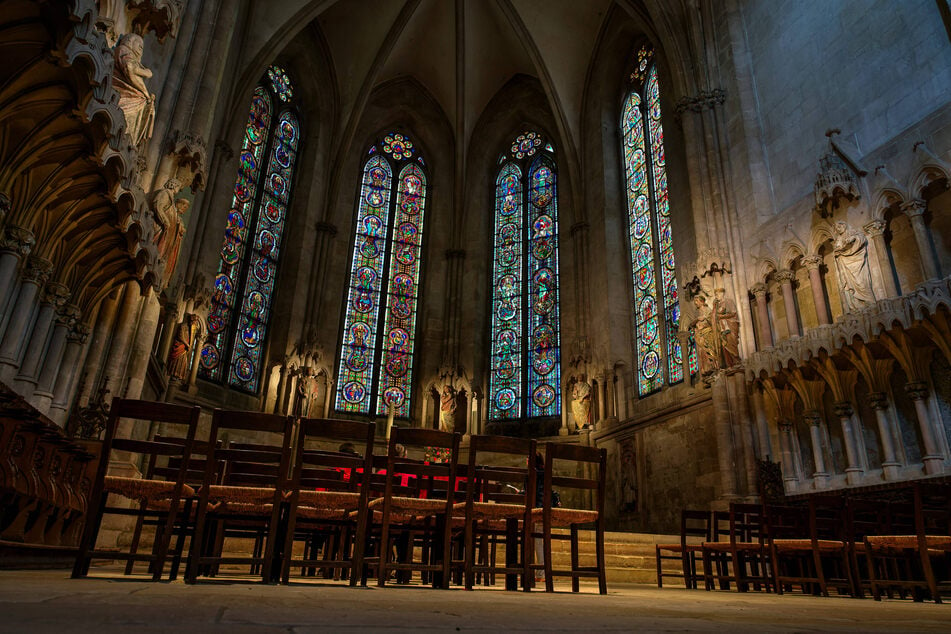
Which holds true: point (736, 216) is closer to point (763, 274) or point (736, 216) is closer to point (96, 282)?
point (763, 274)

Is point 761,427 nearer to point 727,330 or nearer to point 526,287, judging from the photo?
point 727,330

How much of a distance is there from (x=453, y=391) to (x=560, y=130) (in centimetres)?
761

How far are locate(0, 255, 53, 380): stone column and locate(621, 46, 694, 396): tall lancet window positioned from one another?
10.7 meters

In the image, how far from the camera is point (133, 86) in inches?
254

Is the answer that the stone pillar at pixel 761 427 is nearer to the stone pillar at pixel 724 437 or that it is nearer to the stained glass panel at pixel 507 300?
the stone pillar at pixel 724 437

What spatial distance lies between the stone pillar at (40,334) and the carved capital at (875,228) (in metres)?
9.85

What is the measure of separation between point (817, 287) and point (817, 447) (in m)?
2.31

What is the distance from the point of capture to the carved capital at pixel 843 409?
8.88 m

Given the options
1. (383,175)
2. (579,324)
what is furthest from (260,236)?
(579,324)

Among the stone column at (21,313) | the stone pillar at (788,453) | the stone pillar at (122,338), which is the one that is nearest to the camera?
the stone column at (21,313)

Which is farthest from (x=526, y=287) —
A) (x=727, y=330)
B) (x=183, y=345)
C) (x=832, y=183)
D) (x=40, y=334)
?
(x=40, y=334)

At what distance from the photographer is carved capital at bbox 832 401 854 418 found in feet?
29.1

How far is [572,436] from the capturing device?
1542 centimetres

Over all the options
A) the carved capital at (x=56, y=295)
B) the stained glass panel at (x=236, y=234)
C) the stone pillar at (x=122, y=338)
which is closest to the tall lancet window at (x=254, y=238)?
the stained glass panel at (x=236, y=234)
